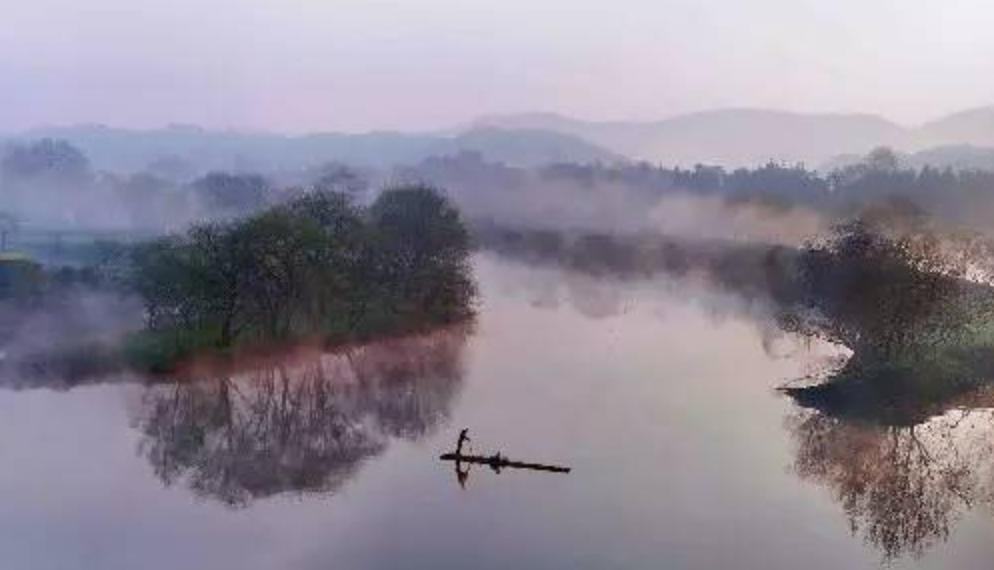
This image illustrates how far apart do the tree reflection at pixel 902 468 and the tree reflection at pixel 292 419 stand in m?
12.9

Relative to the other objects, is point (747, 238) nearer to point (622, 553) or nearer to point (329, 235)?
point (329, 235)

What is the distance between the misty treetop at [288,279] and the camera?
46688 mm

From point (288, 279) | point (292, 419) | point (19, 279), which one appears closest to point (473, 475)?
point (292, 419)

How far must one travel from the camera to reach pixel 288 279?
4850 cm

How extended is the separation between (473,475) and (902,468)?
13.0m

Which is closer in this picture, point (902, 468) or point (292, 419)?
point (902, 468)

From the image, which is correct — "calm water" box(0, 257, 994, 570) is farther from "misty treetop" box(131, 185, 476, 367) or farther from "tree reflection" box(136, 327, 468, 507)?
"misty treetop" box(131, 185, 476, 367)

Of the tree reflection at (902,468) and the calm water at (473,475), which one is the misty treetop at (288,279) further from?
the tree reflection at (902,468)

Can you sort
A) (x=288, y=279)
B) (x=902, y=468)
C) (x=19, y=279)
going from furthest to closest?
1. (x=19, y=279)
2. (x=288, y=279)
3. (x=902, y=468)

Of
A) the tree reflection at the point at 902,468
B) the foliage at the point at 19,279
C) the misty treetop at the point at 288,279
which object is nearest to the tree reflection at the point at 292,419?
the misty treetop at the point at 288,279

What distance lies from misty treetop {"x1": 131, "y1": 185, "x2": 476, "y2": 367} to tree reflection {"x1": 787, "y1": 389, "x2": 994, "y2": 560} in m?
22.0

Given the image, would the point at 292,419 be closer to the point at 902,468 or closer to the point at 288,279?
the point at 288,279

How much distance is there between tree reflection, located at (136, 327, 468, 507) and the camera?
32062mm

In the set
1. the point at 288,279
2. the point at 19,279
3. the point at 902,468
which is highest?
the point at 288,279
